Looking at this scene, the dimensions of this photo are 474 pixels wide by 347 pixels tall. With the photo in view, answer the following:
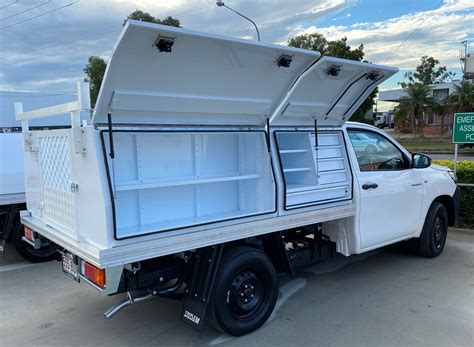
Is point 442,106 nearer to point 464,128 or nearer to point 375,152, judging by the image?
point 464,128

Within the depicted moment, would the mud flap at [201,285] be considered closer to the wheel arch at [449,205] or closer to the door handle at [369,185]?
the door handle at [369,185]

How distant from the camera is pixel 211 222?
3484 millimetres

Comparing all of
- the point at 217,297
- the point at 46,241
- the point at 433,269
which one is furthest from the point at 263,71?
the point at 433,269

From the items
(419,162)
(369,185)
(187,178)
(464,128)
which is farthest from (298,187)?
(464,128)

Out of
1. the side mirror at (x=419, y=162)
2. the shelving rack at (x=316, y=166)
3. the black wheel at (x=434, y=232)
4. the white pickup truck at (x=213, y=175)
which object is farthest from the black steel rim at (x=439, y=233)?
the shelving rack at (x=316, y=166)

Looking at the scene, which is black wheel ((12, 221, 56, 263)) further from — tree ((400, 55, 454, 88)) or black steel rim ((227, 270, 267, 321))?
tree ((400, 55, 454, 88))

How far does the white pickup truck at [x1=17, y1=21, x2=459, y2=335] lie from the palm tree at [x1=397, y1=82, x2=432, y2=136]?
34.8 metres

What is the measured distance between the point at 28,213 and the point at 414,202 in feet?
15.2

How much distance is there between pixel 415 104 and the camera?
3703 cm

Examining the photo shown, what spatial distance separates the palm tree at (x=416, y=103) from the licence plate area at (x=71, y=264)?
38.0 meters

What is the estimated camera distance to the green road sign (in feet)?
24.3

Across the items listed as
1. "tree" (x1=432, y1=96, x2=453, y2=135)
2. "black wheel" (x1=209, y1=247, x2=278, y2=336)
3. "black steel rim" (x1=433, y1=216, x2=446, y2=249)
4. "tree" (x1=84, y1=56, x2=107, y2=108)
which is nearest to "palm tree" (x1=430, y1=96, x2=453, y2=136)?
"tree" (x1=432, y1=96, x2=453, y2=135)

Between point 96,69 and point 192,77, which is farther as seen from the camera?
point 96,69

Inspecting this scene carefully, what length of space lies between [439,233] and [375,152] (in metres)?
1.80
